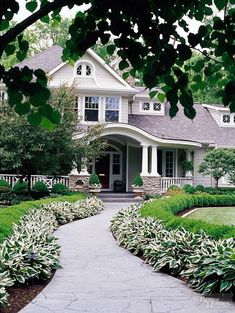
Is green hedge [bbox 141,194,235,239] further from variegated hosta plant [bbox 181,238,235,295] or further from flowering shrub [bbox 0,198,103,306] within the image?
flowering shrub [bbox 0,198,103,306]

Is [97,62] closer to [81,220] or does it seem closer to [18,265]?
[81,220]

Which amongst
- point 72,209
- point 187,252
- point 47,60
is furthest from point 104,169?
point 187,252

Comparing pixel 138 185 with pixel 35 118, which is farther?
pixel 138 185

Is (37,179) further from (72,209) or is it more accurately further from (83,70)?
(72,209)

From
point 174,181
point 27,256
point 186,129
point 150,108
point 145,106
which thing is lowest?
point 27,256

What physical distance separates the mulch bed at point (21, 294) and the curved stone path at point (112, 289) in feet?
0.41

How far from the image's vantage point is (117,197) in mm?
25188

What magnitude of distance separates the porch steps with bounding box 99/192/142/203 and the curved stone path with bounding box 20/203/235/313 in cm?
1403

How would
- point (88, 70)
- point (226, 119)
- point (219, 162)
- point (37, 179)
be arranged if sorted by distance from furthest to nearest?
point (226, 119) → point (88, 70) → point (219, 162) → point (37, 179)

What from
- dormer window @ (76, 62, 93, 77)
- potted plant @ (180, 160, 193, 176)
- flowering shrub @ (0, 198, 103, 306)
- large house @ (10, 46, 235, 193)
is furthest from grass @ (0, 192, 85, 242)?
potted plant @ (180, 160, 193, 176)

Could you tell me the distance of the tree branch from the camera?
262 centimetres

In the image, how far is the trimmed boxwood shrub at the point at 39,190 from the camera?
73.5 ft

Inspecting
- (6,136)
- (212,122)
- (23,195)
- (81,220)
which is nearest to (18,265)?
(81,220)

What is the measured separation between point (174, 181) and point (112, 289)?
20.5 m
